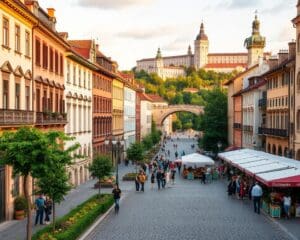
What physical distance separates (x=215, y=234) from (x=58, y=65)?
22.7 metres

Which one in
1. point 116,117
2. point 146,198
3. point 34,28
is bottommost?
point 146,198

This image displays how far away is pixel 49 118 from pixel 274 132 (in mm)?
25925

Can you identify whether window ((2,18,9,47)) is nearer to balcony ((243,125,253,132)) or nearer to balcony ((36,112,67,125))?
balcony ((36,112,67,125))

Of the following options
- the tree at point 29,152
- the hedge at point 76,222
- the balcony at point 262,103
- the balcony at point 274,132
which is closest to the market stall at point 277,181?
the hedge at point 76,222

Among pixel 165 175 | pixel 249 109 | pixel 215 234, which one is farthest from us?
pixel 249 109

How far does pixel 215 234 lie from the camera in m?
24.4

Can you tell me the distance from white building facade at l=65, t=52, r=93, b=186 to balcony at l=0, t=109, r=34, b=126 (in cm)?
1262

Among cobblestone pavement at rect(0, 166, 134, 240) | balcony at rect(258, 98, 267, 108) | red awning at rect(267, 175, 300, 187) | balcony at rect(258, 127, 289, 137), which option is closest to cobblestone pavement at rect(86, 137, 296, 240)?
red awning at rect(267, 175, 300, 187)

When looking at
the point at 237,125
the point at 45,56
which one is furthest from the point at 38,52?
the point at 237,125

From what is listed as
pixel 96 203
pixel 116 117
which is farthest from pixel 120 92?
pixel 96 203

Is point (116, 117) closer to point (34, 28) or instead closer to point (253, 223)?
point (34, 28)

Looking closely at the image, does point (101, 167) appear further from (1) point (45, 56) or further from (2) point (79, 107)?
(2) point (79, 107)

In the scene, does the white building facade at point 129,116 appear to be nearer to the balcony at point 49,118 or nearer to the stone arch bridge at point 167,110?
the balcony at point 49,118

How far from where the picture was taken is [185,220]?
28.5 metres
